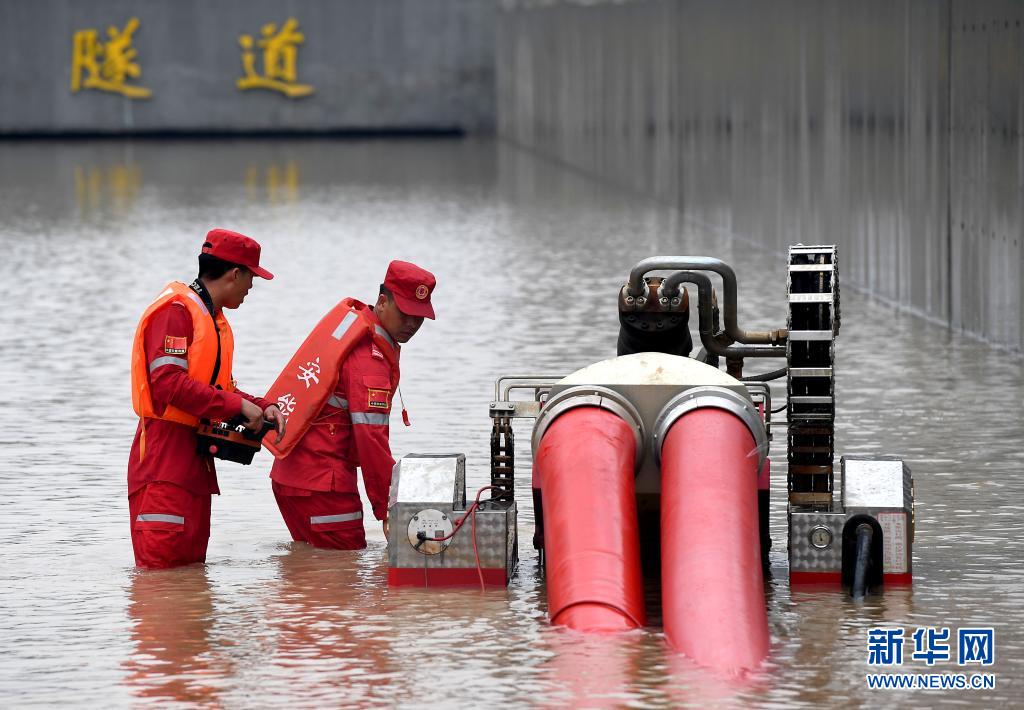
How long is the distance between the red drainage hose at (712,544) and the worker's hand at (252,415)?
1.51 meters

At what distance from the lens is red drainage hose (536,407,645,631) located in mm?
6250

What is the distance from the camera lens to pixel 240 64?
4800cm

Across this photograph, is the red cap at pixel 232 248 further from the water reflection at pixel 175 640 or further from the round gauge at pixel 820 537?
the round gauge at pixel 820 537

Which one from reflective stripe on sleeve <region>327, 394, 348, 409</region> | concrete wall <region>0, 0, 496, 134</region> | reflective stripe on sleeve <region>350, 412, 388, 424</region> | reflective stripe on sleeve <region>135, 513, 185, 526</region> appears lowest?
reflective stripe on sleeve <region>135, 513, 185, 526</region>

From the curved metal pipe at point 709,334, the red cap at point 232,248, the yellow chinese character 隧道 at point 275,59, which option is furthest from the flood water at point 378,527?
the yellow chinese character 隧道 at point 275,59

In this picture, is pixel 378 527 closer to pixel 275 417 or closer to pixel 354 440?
pixel 354 440

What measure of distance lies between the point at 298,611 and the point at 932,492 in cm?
322

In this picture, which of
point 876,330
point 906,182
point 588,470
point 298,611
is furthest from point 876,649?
point 906,182

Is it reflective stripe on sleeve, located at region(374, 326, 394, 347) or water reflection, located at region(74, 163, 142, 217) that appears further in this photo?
water reflection, located at region(74, 163, 142, 217)

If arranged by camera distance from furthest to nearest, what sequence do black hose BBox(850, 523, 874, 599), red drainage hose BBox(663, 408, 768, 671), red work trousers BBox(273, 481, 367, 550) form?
red work trousers BBox(273, 481, 367, 550)
black hose BBox(850, 523, 874, 599)
red drainage hose BBox(663, 408, 768, 671)

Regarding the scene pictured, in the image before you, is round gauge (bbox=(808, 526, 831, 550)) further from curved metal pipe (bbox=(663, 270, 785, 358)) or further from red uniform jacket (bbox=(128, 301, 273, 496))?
red uniform jacket (bbox=(128, 301, 273, 496))

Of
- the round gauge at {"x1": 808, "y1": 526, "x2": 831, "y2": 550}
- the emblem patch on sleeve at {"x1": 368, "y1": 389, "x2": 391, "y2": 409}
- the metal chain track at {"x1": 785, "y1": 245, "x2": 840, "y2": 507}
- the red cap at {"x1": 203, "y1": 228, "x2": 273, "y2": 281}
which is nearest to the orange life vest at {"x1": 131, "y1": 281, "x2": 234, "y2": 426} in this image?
the red cap at {"x1": 203, "y1": 228, "x2": 273, "y2": 281}

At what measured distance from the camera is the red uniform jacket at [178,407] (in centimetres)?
704

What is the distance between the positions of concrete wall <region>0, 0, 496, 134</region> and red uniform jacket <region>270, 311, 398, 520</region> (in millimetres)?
41332
